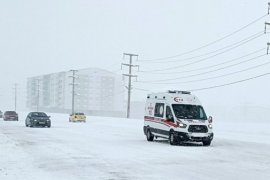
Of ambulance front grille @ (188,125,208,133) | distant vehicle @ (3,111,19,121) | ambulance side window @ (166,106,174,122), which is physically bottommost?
distant vehicle @ (3,111,19,121)

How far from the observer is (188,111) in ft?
79.7

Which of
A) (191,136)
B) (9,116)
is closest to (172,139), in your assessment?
(191,136)

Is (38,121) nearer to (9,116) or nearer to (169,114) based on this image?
(169,114)

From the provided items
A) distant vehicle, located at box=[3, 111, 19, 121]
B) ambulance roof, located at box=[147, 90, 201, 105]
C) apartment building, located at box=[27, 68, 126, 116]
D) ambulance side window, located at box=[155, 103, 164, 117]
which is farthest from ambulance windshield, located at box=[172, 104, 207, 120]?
apartment building, located at box=[27, 68, 126, 116]

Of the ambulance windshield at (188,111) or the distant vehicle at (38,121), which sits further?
the distant vehicle at (38,121)

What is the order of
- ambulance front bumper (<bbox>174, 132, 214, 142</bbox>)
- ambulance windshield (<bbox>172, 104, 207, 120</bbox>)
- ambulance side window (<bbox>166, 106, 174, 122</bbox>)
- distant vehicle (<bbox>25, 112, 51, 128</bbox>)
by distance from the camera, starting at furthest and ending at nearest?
1. distant vehicle (<bbox>25, 112, 51, 128</bbox>)
2. ambulance windshield (<bbox>172, 104, 207, 120</bbox>)
3. ambulance side window (<bbox>166, 106, 174, 122</bbox>)
4. ambulance front bumper (<bbox>174, 132, 214, 142</bbox>)

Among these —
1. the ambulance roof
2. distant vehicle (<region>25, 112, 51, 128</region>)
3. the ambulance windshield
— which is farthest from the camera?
distant vehicle (<region>25, 112, 51, 128</region>)

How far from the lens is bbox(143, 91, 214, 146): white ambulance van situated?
2284cm

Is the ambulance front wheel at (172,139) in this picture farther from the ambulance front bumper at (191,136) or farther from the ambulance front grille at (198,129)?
the ambulance front grille at (198,129)

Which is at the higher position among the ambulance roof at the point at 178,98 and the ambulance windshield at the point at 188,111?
the ambulance roof at the point at 178,98

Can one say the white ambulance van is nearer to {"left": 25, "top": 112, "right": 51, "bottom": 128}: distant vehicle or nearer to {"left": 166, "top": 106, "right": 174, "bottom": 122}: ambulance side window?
{"left": 166, "top": 106, "right": 174, "bottom": 122}: ambulance side window

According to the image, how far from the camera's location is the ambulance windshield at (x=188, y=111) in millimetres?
23814

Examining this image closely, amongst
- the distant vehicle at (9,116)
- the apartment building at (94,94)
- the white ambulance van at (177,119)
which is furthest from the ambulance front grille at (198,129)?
the apartment building at (94,94)

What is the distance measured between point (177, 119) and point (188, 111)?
51.1 inches
